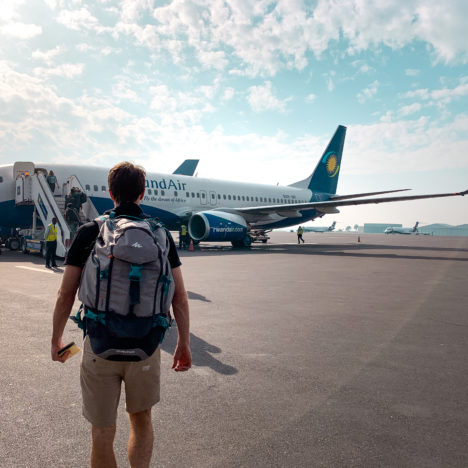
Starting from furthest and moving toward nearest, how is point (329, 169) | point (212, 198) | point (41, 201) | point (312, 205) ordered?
point (329, 169), point (212, 198), point (312, 205), point (41, 201)

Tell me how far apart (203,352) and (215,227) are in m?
14.5

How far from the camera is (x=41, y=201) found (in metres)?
14.4

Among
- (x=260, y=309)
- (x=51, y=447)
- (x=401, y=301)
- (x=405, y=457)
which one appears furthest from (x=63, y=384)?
(x=401, y=301)

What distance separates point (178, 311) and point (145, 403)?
1.59ft

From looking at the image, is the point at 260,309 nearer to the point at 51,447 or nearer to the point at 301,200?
the point at 51,447

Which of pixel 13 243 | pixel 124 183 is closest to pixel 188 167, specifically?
pixel 13 243

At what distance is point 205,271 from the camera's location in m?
11.4

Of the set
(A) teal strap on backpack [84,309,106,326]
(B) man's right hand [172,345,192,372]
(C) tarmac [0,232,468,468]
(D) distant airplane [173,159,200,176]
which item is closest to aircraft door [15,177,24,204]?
(C) tarmac [0,232,468,468]

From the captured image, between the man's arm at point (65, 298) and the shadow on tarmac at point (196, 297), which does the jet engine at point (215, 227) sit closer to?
the shadow on tarmac at point (196, 297)

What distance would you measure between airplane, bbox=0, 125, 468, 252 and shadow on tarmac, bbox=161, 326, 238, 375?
9548 mm

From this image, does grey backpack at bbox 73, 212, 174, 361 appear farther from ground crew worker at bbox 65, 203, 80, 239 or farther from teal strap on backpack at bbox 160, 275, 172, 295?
ground crew worker at bbox 65, 203, 80, 239

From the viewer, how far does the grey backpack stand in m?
1.83

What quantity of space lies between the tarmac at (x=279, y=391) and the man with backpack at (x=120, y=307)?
64cm

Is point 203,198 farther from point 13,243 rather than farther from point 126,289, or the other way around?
point 126,289
